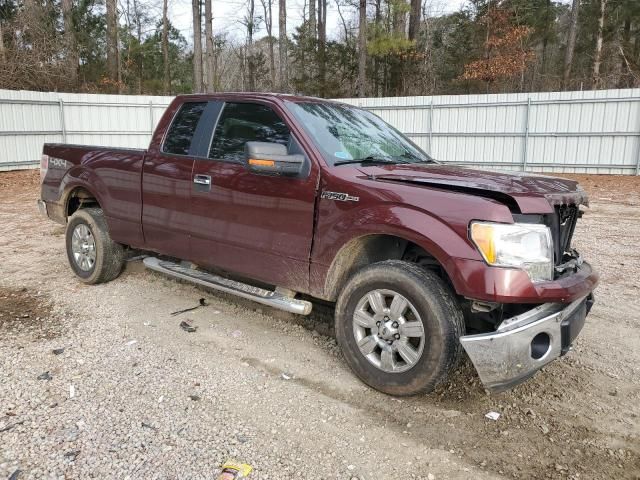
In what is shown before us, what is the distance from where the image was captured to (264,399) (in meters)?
3.41

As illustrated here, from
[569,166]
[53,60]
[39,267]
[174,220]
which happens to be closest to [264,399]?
[174,220]

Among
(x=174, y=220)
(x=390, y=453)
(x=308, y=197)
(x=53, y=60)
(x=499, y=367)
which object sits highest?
(x=53, y=60)

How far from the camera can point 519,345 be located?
9.61 feet

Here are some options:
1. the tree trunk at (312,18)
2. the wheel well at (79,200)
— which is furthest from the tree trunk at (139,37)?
the wheel well at (79,200)

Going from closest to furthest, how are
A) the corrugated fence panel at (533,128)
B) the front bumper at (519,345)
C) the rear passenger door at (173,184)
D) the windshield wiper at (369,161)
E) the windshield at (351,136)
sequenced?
the front bumper at (519,345)
the windshield wiper at (369,161)
the windshield at (351,136)
the rear passenger door at (173,184)
the corrugated fence panel at (533,128)

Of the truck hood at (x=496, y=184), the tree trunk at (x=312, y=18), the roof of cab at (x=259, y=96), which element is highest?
the tree trunk at (x=312, y=18)

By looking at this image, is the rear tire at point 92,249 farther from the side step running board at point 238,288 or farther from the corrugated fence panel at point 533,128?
the corrugated fence panel at point 533,128

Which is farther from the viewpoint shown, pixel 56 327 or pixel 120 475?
pixel 56 327

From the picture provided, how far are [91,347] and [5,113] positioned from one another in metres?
15.3

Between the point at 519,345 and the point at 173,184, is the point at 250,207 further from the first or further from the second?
the point at 519,345

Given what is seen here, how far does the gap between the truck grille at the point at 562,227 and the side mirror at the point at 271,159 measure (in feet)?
5.57

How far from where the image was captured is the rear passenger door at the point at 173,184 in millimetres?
4605

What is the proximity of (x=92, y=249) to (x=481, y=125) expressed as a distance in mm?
14899

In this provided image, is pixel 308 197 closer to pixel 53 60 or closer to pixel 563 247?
pixel 563 247
